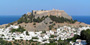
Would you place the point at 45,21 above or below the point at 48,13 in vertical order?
below

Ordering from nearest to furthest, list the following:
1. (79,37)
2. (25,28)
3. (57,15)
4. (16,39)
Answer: (79,37) → (16,39) → (25,28) → (57,15)

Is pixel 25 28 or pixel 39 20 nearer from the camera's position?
pixel 25 28

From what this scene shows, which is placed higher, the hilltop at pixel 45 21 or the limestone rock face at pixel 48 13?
the limestone rock face at pixel 48 13

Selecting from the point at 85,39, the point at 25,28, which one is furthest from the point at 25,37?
the point at 85,39

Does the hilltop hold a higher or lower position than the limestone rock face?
lower

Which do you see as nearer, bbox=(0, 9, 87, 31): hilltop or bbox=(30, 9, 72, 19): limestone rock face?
bbox=(0, 9, 87, 31): hilltop

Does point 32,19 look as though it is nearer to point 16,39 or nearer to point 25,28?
point 25,28

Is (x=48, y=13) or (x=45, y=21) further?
(x=48, y=13)

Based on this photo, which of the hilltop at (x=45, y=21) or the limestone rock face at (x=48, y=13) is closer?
the hilltop at (x=45, y=21)
